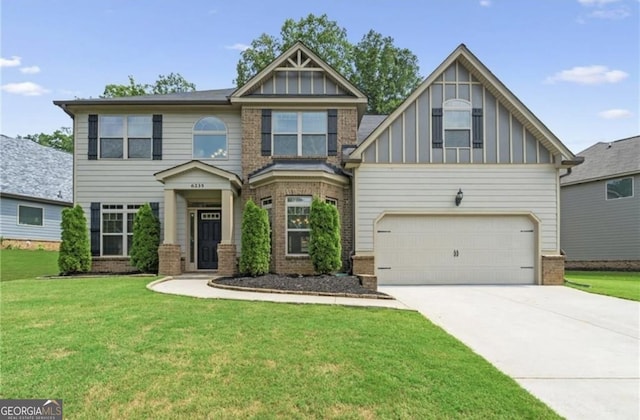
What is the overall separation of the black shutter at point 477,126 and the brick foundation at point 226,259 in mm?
8628

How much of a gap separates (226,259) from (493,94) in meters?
10.2

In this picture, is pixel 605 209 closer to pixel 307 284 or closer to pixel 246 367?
pixel 307 284

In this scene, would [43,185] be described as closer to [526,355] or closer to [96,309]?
[96,309]

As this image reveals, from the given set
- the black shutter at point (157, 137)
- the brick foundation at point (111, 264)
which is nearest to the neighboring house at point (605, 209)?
the black shutter at point (157, 137)

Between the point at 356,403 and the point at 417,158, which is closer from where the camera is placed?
the point at 356,403

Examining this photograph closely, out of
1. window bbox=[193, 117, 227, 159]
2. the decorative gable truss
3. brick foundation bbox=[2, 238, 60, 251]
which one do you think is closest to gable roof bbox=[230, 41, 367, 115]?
the decorative gable truss

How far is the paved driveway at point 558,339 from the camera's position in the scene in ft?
13.1

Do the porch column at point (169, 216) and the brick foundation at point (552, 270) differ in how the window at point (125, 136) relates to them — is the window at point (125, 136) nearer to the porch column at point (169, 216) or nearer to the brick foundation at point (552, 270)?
the porch column at point (169, 216)

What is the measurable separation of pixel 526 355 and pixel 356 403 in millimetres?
2877

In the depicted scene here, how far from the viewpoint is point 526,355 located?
5.21 m

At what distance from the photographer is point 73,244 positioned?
42.2 ft

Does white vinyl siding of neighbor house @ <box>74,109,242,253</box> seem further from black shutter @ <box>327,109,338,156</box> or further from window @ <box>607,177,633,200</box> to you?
window @ <box>607,177,633,200</box>

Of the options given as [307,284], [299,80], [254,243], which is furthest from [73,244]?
[299,80]

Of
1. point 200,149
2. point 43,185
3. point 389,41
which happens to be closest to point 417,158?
point 200,149
